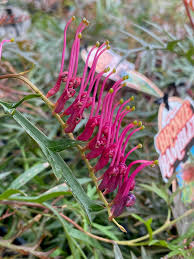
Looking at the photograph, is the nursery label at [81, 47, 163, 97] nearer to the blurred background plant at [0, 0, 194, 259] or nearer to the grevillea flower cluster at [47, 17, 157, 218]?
the blurred background plant at [0, 0, 194, 259]

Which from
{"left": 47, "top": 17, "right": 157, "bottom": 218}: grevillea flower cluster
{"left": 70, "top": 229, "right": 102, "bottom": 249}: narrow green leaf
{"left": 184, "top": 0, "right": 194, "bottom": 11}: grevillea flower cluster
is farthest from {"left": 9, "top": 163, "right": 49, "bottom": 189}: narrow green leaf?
{"left": 184, "top": 0, "right": 194, "bottom": 11}: grevillea flower cluster

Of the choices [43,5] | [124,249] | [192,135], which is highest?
[43,5]

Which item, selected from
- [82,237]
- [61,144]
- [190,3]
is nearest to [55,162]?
[61,144]

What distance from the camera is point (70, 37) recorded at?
0.77m

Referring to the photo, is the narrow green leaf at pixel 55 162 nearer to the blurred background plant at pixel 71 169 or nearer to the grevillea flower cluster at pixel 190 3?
the blurred background plant at pixel 71 169

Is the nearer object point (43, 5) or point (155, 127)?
point (155, 127)

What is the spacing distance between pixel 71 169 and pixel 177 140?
0.19 metres

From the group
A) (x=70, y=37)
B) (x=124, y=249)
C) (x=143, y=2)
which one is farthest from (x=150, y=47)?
(x=143, y=2)

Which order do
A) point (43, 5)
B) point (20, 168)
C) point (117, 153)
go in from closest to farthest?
point (117, 153) → point (20, 168) → point (43, 5)

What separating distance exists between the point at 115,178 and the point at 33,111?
1.63 feet

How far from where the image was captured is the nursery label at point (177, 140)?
19.5 inches

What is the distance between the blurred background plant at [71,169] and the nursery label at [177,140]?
1.7 inches

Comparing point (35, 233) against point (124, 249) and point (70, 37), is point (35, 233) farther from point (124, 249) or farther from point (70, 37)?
point (70, 37)

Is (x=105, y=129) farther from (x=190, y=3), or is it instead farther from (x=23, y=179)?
(x=190, y=3)
